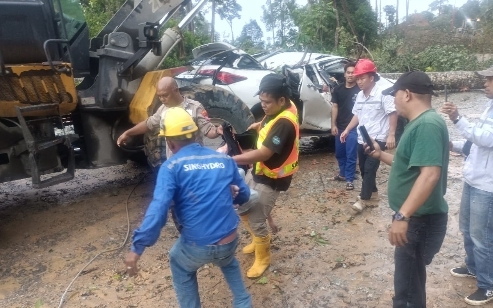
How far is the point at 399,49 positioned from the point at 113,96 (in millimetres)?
14456

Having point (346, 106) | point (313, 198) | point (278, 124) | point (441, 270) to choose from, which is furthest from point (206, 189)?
point (346, 106)

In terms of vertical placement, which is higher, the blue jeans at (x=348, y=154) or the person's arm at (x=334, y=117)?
the person's arm at (x=334, y=117)

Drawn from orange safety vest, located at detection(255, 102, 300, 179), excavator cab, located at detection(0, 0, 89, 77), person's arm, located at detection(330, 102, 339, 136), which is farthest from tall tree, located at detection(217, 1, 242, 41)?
orange safety vest, located at detection(255, 102, 300, 179)

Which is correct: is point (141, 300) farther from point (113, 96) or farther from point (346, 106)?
point (346, 106)

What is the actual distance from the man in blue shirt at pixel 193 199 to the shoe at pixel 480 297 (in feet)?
6.05

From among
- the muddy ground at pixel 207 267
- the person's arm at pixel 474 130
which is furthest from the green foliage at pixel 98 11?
the person's arm at pixel 474 130

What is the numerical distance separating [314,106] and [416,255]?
4.61 metres

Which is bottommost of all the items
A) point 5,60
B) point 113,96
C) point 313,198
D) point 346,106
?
point 313,198

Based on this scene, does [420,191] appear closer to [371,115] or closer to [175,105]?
[175,105]

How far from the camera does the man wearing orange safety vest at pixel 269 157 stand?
3359 mm

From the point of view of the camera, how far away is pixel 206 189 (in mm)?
2562

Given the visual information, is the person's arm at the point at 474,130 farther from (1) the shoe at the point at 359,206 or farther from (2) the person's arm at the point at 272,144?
(1) the shoe at the point at 359,206

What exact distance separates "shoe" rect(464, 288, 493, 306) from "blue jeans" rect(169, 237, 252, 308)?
1.65m

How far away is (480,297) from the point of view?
129 inches
